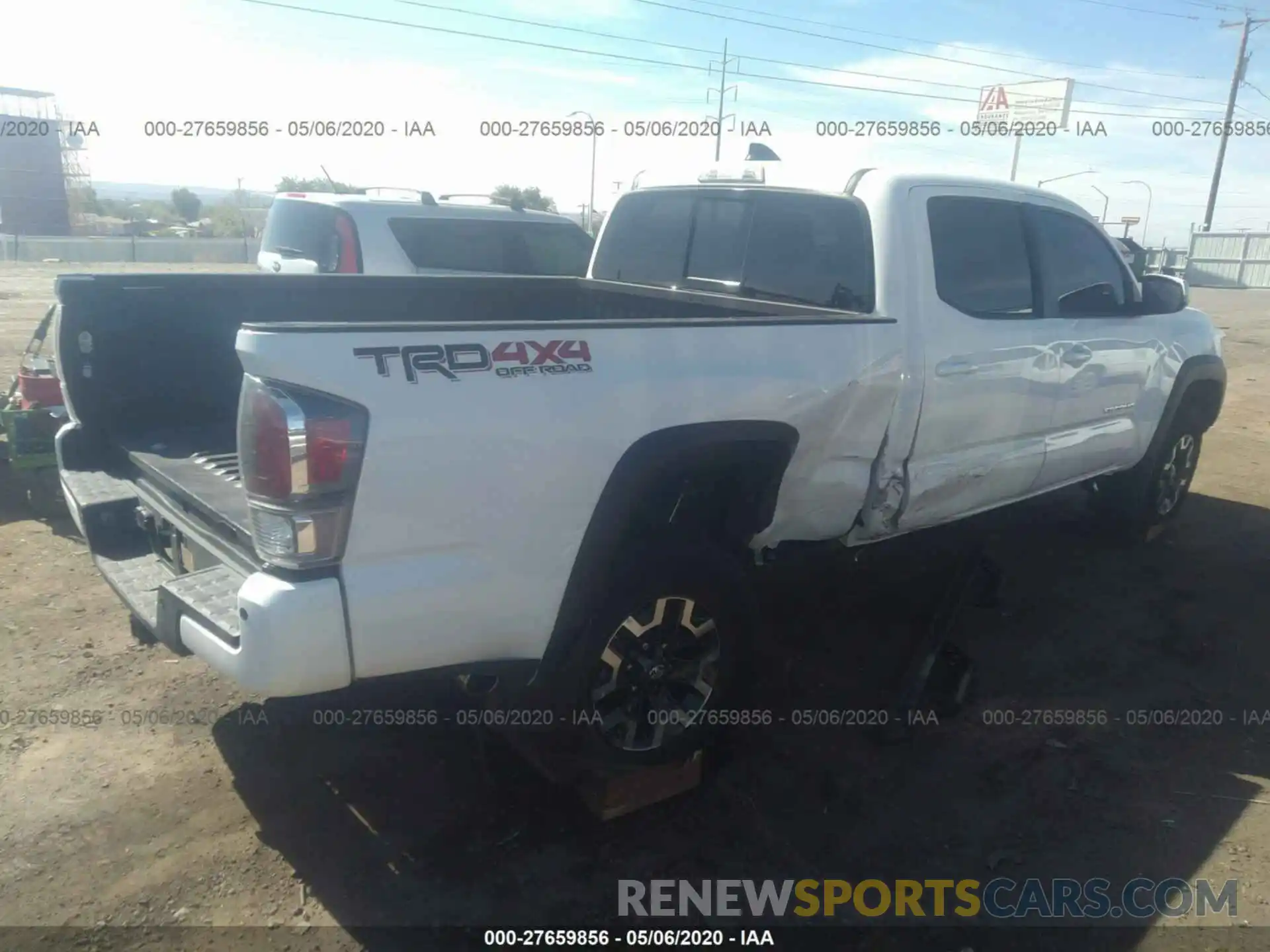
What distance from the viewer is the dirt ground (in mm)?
2791

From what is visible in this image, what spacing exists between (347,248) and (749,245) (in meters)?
5.27

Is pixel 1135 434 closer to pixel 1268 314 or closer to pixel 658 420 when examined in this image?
pixel 658 420

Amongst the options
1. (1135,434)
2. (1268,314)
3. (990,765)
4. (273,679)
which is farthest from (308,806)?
(1268,314)

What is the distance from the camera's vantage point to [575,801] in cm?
326

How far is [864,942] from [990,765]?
1.13 meters

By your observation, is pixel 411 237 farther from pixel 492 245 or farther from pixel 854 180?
pixel 854 180

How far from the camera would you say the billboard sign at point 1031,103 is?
53500 millimetres

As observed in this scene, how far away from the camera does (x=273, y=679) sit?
2365mm

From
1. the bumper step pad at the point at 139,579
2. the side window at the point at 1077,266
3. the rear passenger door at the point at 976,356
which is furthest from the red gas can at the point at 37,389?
the side window at the point at 1077,266

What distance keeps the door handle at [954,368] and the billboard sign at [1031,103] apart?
5431 centimetres

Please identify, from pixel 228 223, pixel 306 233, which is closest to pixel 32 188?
pixel 228 223

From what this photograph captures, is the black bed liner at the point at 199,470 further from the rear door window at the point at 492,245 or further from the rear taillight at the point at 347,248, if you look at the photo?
the rear door window at the point at 492,245

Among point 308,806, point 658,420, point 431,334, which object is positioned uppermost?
point 431,334

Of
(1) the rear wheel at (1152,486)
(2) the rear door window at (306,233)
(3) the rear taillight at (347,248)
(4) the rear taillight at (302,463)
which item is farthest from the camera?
(2) the rear door window at (306,233)
